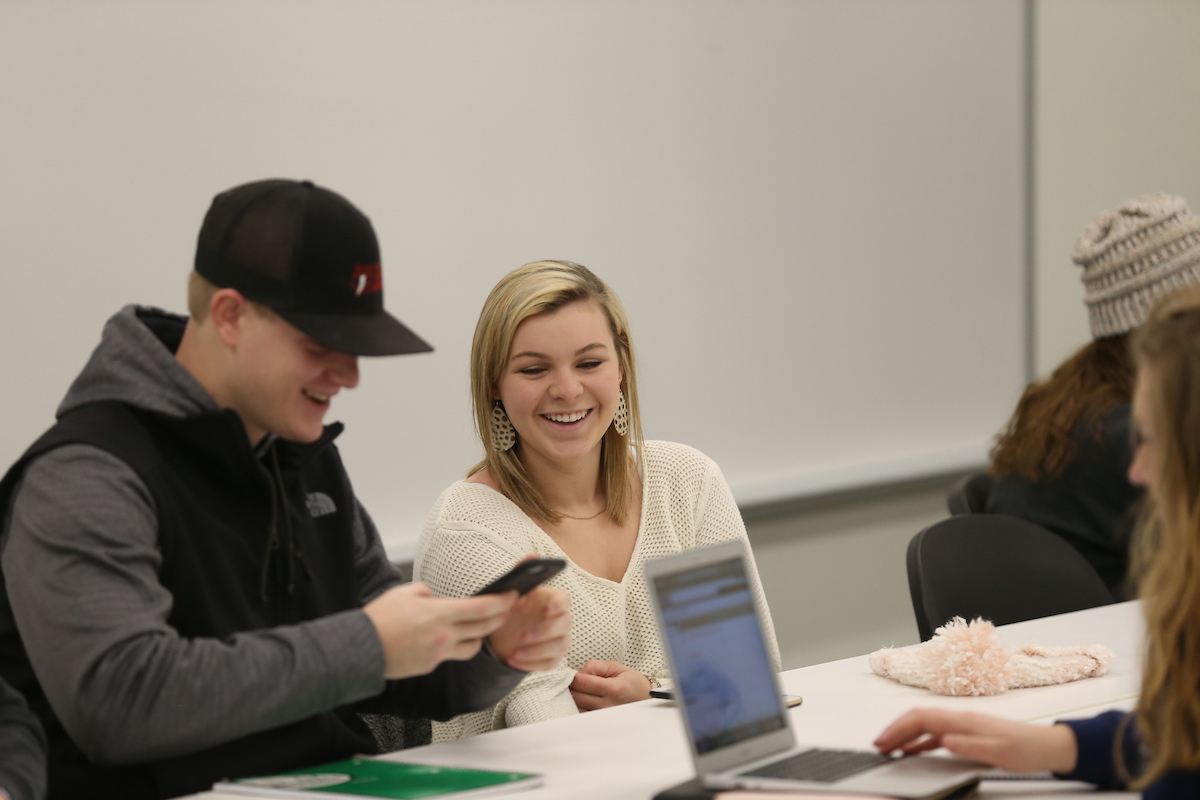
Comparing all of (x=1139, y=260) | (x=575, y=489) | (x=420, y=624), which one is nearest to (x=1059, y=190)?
(x=1139, y=260)

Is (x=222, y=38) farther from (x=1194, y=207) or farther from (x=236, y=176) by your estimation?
(x=1194, y=207)

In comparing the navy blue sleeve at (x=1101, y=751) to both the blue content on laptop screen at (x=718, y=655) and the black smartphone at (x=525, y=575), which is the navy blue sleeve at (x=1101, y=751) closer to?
the blue content on laptop screen at (x=718, y=655)

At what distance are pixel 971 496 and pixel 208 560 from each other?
1947 mm

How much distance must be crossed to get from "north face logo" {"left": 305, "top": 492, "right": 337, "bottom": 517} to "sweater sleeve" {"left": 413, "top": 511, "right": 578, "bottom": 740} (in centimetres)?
37

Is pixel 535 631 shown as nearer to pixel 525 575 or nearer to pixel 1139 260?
pixel 525 575

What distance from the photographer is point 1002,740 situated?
1335mm

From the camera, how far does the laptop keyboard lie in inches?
52.2

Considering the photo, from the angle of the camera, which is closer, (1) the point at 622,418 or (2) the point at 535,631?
(2) the point at 535,631

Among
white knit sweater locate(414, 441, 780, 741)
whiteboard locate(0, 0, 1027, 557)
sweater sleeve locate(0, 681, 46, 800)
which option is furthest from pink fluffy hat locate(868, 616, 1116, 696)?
whiteboard locate(0, 0, 1027, 557)

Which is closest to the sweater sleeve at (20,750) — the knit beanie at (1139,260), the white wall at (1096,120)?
the knit beanie at (1139,260)

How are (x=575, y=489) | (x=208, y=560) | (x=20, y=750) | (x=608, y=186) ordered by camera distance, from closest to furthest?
(x=20, y=750), (x=208, y=560), (x=575, y=489), (x=608, y=186)

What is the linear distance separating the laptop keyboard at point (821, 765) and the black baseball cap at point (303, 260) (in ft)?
2.07

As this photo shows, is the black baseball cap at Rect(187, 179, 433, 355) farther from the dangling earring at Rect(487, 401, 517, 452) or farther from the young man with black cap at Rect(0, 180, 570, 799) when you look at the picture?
the dangling earring at Rect(487, 401, 517, 452)

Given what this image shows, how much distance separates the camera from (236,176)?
9.22 feet
